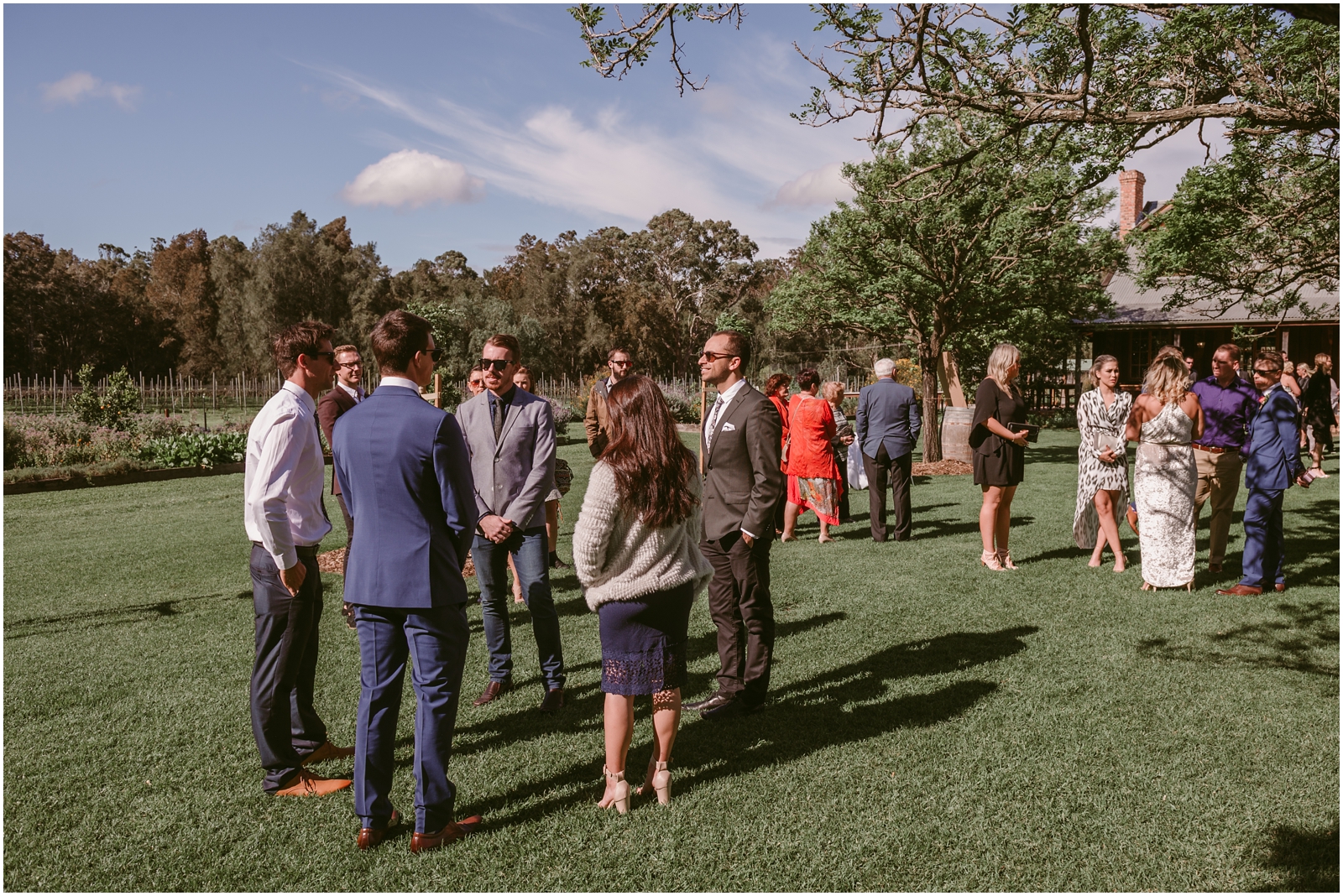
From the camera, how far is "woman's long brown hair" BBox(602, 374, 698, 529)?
10.5ft

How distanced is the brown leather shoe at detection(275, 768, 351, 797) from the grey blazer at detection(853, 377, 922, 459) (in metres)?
7.02

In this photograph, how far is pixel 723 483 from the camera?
443 centimetres

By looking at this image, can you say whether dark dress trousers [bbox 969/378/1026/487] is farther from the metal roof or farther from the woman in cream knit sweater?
the metal roof

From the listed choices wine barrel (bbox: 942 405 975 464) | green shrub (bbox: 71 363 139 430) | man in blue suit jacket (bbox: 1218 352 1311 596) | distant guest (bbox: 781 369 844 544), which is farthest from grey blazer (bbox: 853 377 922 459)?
green shrub (bbox: 71 363 139 430)

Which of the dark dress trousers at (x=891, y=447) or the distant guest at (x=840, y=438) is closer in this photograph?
the dark dress trousers at (x=891, y=447)

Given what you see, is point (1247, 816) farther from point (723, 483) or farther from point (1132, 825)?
point (723, 483)

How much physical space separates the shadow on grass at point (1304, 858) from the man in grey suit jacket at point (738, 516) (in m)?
2.29

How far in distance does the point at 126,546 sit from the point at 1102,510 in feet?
34.6

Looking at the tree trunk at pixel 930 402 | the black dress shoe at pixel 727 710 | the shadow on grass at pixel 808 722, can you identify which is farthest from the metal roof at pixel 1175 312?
the black dress shoe at pixel 727 710

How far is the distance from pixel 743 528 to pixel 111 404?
65.8 feet

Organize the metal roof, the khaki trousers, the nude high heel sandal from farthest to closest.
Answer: the metal roof < the khaki trousers < the nude high heel sandal

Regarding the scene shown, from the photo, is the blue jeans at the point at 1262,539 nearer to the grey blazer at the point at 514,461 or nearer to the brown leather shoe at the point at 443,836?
the grey blazer at the point at 514,461

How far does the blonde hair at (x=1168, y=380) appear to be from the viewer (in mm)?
6891

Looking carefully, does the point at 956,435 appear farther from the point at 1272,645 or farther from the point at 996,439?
the point at 1272,645
